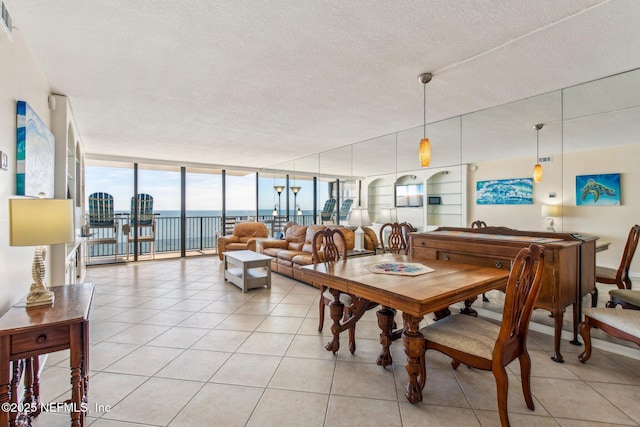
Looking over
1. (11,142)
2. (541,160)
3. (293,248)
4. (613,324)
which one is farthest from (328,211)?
(11,142)

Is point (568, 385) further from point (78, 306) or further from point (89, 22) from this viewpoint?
point (89, 22)

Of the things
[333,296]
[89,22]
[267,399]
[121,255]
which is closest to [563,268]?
[333,296]

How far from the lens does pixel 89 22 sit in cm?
190

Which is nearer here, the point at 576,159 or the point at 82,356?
the point at 82,356

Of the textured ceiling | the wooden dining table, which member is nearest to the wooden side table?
the wooden dining table

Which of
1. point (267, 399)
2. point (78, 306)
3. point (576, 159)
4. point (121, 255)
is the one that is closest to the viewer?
point (78, 306)

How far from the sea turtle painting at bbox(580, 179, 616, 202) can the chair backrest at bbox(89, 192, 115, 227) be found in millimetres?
8250

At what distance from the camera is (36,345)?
1.36 metres

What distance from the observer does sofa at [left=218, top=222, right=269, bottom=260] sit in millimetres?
6243

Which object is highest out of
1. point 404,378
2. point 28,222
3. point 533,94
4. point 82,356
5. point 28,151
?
point 533,94

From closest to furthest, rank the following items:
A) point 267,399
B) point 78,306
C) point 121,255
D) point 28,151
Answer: point 78,306
point 267,399
point 28,151
point 121,255

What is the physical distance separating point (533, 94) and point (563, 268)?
6.15 ft

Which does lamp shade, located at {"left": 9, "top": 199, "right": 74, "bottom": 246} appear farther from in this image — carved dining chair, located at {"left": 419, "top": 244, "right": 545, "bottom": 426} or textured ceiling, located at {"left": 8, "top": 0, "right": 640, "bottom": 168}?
carved dining chair, located at {"left": 419, "top": 244, "right": 545, "bottom": 426}

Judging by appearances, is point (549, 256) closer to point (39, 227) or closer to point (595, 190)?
point (595, 190)
